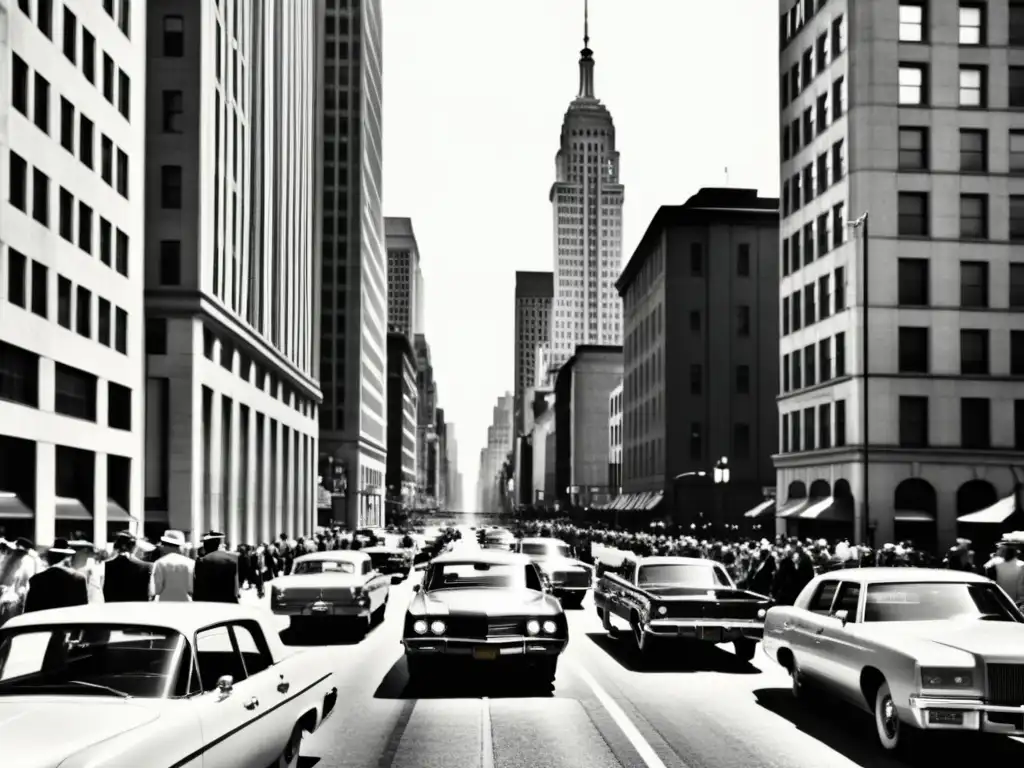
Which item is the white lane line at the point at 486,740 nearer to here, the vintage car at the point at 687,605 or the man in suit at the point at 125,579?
the vintage car at the point at 687,605

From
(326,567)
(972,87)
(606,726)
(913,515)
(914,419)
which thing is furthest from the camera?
(972,87)

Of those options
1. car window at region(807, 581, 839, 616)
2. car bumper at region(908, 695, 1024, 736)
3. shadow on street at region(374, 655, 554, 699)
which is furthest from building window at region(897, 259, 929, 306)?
car bumper at region(908, 695, 1024, 736)

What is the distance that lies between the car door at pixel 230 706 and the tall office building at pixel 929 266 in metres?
43.9

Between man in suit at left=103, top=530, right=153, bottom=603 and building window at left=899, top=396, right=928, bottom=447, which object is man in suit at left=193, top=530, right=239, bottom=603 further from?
building window at left=899, top=396, right=928, bottom=447

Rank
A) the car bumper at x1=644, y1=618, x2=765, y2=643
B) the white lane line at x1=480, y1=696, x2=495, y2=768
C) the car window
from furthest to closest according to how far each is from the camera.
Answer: the car bumper at x1=644, y1=618, x2=765, y2=643 → the car window → the white lane line at x1=480, y1=696, x2=495, y2=768

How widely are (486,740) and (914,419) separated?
42.3 m

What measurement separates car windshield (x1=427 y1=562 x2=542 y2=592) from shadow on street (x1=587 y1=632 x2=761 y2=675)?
7.18 feet

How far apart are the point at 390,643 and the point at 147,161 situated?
33315 mm

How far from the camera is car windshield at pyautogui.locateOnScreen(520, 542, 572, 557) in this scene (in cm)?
2942

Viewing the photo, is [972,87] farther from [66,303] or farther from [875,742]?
[875,742]

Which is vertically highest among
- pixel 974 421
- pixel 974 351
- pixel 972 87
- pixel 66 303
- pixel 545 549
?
pixel 972 87

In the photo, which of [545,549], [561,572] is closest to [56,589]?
[561,572]

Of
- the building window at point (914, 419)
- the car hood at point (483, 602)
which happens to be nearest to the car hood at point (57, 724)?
the car hood at point (483, 602)

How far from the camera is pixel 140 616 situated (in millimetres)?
7039
